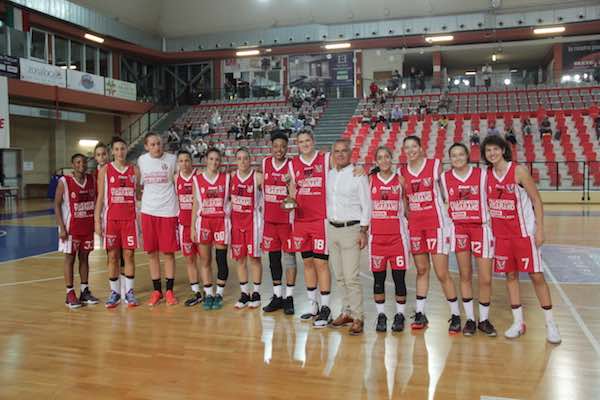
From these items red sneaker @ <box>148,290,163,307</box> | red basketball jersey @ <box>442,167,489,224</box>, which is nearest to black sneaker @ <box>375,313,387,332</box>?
red basketball jersey @ <box>442,167,489,224</box>

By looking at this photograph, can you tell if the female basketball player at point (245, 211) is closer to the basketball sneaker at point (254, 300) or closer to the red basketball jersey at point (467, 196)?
the basketball sneaker at point (254, 300)

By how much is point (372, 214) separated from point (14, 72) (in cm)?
1813

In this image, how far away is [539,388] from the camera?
3.17 m

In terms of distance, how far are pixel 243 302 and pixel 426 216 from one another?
2.13m

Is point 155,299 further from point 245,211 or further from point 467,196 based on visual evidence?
point 467,196

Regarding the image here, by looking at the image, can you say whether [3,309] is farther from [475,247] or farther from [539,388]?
[539,388]

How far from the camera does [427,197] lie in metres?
4.27

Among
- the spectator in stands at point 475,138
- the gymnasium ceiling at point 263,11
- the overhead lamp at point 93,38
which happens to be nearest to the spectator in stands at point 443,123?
the spectator in stands at point 475,138

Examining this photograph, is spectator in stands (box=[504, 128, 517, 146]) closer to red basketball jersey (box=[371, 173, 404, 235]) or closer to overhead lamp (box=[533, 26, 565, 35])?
overhead lamp (box=[533, 26, 565, 35])

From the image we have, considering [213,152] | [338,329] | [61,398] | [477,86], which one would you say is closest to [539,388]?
[338,329]

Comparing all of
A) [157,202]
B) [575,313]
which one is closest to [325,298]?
[157,202]

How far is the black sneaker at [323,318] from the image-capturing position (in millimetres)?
4504

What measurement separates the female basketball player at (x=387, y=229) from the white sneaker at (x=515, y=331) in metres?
0.86

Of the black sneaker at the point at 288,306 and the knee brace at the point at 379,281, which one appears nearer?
the knee brace at the point at 379,281
